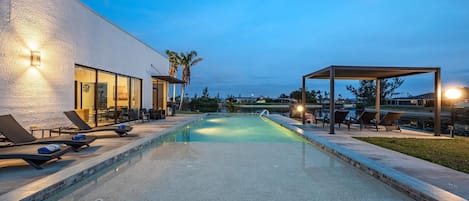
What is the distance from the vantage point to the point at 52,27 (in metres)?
7.66

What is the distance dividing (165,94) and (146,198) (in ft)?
51.8

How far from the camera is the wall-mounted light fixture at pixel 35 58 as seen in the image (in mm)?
6952

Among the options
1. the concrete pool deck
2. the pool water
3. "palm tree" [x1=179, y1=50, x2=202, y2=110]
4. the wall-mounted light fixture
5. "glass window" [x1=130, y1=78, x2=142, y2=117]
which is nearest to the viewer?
the concrete pool deck

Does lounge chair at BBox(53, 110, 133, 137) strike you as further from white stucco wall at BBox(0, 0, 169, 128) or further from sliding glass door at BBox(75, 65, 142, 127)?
sliding glass door at BBox(75, 65, 142, 127)

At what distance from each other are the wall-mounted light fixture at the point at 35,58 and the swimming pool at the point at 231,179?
12.1 feet

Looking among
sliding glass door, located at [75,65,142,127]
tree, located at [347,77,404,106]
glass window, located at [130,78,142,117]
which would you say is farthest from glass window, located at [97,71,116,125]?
tree, located at [347,77,404,106]

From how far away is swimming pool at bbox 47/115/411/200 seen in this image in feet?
11.9

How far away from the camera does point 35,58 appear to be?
6.99m

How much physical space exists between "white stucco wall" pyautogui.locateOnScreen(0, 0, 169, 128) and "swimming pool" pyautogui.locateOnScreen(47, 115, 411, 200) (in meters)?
3.32

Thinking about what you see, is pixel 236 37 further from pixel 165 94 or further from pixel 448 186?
pixel 448 186

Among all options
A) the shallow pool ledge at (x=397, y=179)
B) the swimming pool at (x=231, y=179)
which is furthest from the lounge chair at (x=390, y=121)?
the shallow pool ledge at (x=397, y=179)

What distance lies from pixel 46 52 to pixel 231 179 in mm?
6446

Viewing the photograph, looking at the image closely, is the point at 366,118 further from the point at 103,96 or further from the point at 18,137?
the point at 18,137

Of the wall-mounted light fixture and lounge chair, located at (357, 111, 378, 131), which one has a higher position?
the wall-mounted light fixture
